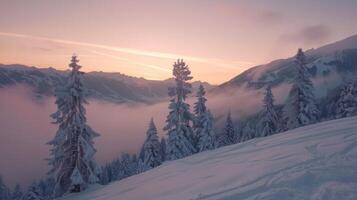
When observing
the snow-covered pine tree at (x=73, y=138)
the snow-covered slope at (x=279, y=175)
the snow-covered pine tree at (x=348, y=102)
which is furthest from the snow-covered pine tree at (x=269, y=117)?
the snow-covered slope at (x=279, y=175)

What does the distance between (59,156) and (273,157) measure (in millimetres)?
21816

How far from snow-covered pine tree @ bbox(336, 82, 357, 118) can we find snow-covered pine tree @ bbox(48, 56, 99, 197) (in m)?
31.4

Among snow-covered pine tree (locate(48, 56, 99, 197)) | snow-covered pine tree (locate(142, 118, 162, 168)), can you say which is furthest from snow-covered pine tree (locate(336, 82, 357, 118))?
snow-covered pine tree (locate(48, 56, 99, 197))

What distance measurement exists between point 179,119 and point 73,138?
52.9 ft

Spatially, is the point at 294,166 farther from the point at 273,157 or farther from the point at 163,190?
the point at 163,190

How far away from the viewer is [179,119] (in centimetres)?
4522

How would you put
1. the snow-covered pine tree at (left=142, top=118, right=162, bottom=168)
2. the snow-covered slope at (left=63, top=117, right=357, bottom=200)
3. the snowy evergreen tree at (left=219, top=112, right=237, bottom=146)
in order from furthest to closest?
the snowy evergreen tree at (left=219, top=112, right=237, bottom=146), the snow-covered pine tree at (left=142, top=118, right=162, bottom=168), the snow-covered slope at (left=63, top=117, right=357, bottom=200)

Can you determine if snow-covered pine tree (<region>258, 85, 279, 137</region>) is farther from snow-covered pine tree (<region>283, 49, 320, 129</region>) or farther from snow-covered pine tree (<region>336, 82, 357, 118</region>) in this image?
snow-covered pine tree (<region>336, 82, 357, 118</region>)

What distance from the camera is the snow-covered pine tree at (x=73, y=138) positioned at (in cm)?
3095

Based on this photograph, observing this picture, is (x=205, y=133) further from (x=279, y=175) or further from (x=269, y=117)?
(x=279, y=175)

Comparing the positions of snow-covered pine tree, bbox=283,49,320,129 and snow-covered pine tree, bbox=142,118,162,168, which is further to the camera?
snow-covered pine tree, bbox=142,118,162,168

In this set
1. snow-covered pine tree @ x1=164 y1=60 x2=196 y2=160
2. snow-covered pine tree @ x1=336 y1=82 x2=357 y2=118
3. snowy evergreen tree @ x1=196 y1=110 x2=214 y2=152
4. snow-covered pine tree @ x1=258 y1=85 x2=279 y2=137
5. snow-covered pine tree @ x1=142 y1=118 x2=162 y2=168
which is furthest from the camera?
snow-covered pine tree @ x1=258 y1=85 x2=279 y2=137

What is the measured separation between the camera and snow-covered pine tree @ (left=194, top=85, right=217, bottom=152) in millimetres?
49562

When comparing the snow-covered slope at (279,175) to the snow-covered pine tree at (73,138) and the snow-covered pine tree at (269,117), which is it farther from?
the snow-covered pine tree at (269,117)
